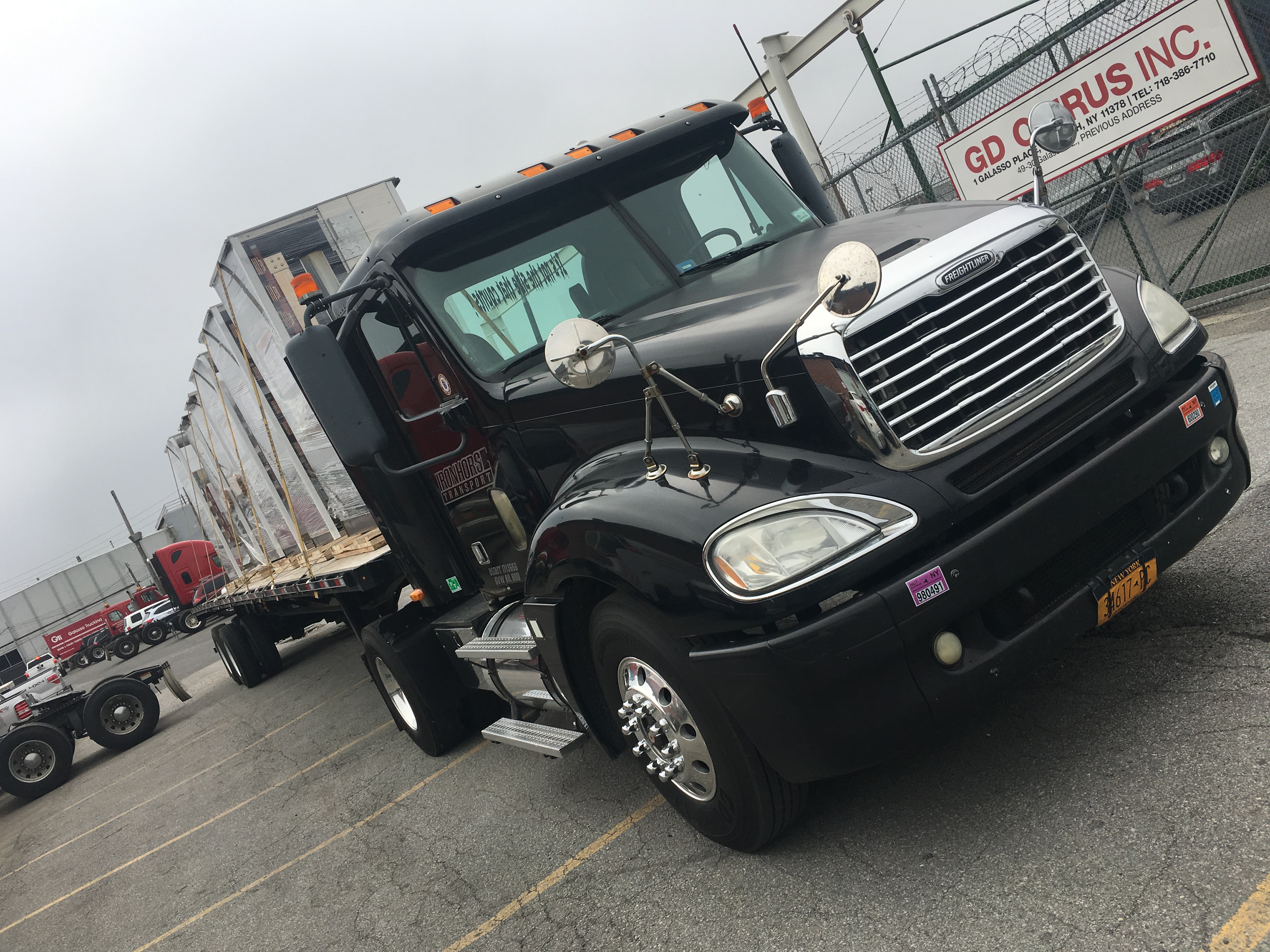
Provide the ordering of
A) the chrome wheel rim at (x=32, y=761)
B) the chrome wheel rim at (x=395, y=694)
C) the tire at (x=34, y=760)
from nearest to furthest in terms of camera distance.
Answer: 1. the chrome wheel rim at (x=395, y=694)
2. the tire at (x=34, y=760)
3. the chrome wheel rim at (x=32, y=761)

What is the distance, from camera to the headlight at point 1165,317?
A: 10.8 feet

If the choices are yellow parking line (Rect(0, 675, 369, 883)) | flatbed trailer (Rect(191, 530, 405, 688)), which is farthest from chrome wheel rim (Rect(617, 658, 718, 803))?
yellow parking line (Rect(0, 675, 369, 883))

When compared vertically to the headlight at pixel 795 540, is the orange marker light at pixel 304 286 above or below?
above

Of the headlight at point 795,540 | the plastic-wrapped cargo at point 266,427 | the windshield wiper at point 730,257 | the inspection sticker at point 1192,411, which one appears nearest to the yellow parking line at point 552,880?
the headlight at point 795,540

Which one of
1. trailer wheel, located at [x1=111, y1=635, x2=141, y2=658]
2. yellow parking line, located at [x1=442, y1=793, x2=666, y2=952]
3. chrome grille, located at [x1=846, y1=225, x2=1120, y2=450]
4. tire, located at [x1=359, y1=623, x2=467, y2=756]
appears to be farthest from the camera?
trailer wheel, located at [x1=111, y1=635, x2=141, y2=658]

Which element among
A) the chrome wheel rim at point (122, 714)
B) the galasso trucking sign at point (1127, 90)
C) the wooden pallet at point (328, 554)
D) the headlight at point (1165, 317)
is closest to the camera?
the headlight at point (1165, 317)

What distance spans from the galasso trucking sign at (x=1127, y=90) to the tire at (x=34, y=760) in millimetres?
12044

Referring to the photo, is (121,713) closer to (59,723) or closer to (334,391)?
(59,723)

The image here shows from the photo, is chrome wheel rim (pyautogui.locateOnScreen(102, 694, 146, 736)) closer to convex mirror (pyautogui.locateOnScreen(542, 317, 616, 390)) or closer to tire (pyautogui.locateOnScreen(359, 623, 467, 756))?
tire (pyautogui.locateOnScreen(359, 623, 467, 756))

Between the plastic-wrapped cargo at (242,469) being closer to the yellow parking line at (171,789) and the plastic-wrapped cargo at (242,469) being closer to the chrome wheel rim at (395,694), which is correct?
the yellow parking line at (171,789)

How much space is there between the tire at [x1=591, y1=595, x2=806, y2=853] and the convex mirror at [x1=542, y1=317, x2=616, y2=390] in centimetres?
78

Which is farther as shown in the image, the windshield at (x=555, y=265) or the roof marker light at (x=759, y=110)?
the roof marker light at (x=759, y=110)

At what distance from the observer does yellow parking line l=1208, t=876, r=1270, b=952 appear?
2182mm

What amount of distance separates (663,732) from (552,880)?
94 centimetres
